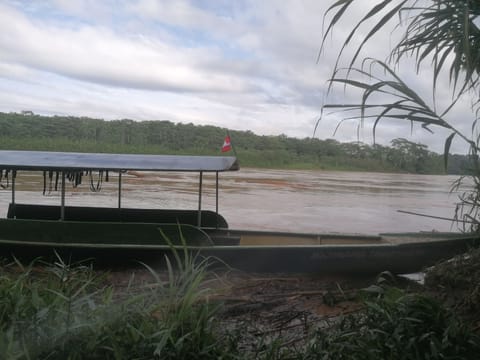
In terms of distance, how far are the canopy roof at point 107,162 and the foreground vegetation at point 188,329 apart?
2.76m

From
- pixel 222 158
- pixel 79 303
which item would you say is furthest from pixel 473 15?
pixel 222 158

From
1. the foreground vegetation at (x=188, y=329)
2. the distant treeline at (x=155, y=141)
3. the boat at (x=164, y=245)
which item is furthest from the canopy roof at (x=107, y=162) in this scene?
the distant treeline at (x=155, y=141)

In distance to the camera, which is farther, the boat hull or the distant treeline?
the distant treeline

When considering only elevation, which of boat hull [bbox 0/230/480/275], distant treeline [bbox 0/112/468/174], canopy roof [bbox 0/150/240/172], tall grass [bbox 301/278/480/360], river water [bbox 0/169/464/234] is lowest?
river water [bbox 0/169/464/234]

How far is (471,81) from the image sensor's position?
267cm

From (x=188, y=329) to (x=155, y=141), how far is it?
32.4 metres

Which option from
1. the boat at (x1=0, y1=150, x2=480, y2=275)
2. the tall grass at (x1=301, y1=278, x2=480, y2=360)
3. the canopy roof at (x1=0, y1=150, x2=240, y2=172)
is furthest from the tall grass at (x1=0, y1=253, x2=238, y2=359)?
the canopy roof at (x1=0, y1=150, x2=240, y2=172)

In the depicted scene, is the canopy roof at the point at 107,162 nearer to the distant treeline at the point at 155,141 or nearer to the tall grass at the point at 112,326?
the tall grass at the point at 112,326

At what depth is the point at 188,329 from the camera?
264cm

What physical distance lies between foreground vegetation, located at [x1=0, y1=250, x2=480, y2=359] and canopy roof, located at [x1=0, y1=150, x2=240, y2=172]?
276 centimetres

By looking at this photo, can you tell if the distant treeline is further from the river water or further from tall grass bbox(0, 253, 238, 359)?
tall grass bbox(0, 253, 238, 359)

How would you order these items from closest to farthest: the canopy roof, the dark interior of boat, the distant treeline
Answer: the canopy roof
the dark interior of boat
the distant treeline

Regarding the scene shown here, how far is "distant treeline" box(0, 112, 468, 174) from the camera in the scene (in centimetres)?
2398

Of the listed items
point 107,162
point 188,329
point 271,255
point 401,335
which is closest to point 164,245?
point 271,255
